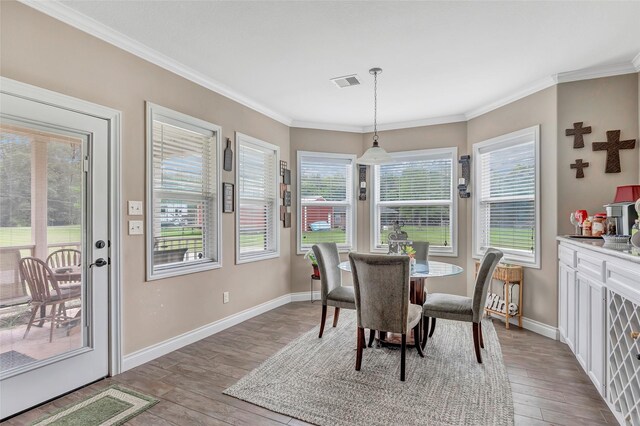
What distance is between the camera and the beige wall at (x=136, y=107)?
2.21 metres

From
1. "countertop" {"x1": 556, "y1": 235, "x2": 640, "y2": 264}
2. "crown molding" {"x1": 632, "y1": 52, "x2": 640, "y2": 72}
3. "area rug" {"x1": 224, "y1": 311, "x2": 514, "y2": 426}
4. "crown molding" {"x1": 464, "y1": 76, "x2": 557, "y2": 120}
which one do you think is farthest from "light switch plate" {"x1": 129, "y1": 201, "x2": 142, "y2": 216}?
"crown molding" {"x1": 632, "y1": 52, "x2": 640, "y2": 72}

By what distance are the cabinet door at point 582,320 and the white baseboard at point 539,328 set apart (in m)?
0.69

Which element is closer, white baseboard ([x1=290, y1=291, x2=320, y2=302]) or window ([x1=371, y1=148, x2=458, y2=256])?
window ([x1=371, y1=148, x2=458, y2=256])

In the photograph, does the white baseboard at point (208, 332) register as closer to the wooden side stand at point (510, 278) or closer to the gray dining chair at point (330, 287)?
the wooden side stand at point (510, 278)

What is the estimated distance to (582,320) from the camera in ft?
8.64

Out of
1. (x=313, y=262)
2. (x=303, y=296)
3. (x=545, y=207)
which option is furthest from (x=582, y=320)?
(x=303, y=296)

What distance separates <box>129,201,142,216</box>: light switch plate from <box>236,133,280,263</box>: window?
1265mm

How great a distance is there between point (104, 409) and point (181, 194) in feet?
6.12

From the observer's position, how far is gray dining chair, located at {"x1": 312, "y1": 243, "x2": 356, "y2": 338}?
10.9 ft

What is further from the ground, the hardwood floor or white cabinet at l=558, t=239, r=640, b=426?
white cabinet at l=558, t=239, r=640, b=426

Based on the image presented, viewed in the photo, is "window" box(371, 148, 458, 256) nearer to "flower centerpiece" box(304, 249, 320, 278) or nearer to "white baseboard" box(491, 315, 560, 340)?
"flower centerpiece" box(304, 249, 320, 278)

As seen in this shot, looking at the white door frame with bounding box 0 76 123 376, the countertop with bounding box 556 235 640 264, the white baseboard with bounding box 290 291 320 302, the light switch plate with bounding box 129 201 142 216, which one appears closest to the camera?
the countertop with bounding box 556 235 640 264

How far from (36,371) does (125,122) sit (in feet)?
6.29

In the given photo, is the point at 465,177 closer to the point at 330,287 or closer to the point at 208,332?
the point at 330,287
